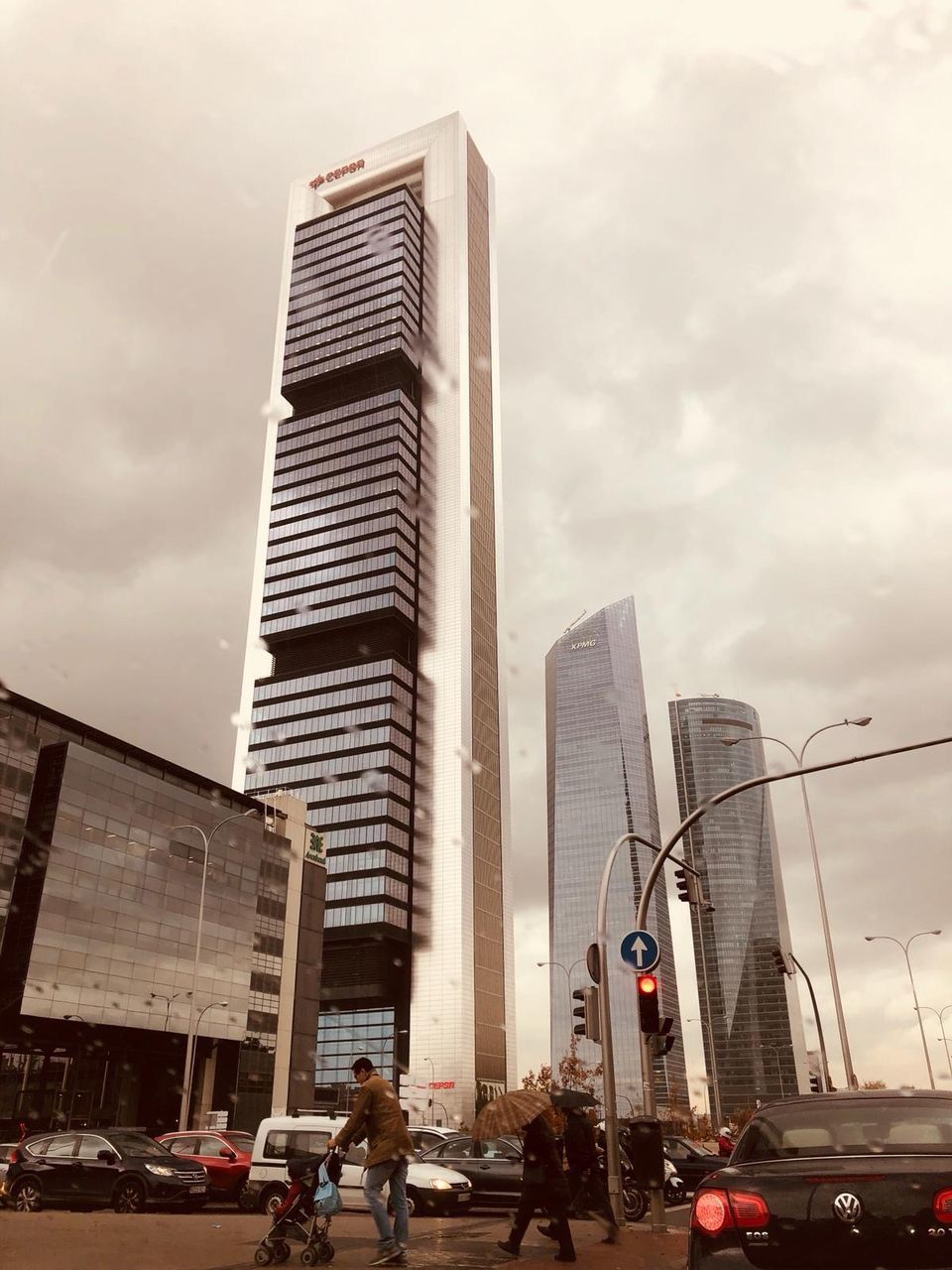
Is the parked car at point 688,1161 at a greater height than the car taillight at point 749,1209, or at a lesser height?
lesser

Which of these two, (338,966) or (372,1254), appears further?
(338,966)

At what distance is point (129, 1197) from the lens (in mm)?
15867

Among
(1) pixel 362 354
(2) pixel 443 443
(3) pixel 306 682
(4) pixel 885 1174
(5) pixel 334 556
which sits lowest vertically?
(4) pixel 885 1174

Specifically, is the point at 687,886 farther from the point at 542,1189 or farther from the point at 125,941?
the point at 125,941

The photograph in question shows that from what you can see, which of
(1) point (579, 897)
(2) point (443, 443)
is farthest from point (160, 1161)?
(1) point (579, 897)

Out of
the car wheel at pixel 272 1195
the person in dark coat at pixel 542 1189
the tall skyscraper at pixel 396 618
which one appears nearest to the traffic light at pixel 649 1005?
the person in dark coat at pixel 542 1189

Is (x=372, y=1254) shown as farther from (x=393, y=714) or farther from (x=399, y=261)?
(x=399, y=261)

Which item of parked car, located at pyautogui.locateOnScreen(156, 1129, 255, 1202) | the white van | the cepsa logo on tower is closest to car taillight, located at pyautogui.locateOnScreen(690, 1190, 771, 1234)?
the white van

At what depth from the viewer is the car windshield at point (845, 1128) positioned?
4.89 m

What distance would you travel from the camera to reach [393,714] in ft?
415

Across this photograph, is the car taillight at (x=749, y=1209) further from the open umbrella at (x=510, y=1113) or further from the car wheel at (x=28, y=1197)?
the car wheel at (x=28, y=1197)

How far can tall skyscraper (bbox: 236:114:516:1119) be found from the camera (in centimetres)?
12131

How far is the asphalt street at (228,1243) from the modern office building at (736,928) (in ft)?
494

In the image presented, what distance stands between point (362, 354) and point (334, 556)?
32.1m
